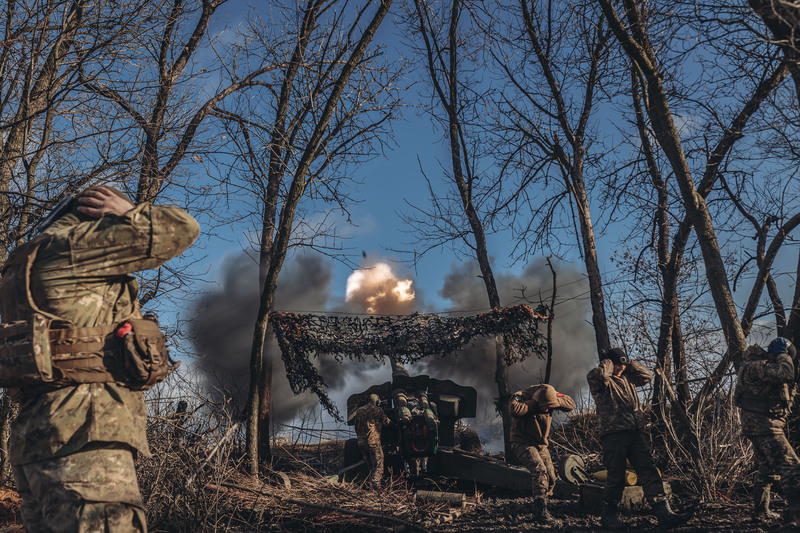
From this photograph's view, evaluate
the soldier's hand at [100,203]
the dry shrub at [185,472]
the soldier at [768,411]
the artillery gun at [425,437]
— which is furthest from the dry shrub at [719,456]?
the soldier's hand at [100,203]

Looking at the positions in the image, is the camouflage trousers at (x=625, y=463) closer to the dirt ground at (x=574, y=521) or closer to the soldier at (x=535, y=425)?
the dirt ground at (x=574, y=521)

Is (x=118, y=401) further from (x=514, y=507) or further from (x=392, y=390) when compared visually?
(x=392, y=390)

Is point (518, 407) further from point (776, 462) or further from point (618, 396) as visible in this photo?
point (776, 462)

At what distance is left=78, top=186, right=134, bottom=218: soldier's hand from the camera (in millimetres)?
3763

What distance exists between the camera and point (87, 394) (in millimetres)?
3404

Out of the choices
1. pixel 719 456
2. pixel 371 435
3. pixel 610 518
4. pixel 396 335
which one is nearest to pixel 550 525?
pixel 610 518

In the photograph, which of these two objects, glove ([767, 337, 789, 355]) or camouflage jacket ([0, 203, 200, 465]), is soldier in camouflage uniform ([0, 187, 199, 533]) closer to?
camouflage jacket ([0, 203, 200, 465])

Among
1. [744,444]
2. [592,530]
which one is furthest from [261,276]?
[744,444]

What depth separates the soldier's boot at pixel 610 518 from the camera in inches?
268

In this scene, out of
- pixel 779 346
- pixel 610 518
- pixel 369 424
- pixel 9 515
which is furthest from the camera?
pixel 369 424

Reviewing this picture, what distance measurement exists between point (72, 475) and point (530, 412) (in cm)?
575

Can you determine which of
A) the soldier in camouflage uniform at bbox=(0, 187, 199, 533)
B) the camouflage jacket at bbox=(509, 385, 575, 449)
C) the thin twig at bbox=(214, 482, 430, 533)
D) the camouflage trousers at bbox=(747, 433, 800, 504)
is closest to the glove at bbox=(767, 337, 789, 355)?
the camouflage trousers at bbox=(747, 433, 800, 504)

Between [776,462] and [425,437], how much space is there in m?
5.13

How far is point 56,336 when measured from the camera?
11.1 ft
